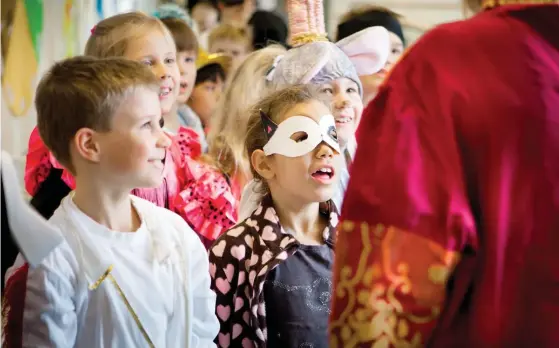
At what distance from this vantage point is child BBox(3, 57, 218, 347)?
1486 mm

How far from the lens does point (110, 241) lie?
1.56m

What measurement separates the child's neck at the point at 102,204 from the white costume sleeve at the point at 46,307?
0.14 meters

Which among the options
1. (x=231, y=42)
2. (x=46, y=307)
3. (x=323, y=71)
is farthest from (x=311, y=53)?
(x=231, y=42)

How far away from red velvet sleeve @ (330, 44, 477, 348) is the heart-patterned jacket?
0.77 meters

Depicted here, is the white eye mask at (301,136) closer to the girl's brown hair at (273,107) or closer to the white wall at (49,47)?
the girl's brown hair at (273,107)

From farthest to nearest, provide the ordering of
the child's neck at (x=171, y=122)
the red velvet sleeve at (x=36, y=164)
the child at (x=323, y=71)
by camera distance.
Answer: the child's neck at (x=171, y=122)
the child at (x=323, y=71)
the red velvet sleeve at (x=36, y=164)

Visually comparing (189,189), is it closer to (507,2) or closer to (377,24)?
(377,24)

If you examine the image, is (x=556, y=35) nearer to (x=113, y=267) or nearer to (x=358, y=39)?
(x=113, y=267)

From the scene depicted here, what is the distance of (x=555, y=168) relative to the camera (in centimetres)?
98

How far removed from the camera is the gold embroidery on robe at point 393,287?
99 cm

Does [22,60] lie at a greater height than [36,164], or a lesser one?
greater

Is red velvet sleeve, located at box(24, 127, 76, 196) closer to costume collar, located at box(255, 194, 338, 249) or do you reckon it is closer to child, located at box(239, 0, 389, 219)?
costume collar, located at box(255, 194, 338, 249)

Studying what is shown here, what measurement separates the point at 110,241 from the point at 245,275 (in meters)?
0.38

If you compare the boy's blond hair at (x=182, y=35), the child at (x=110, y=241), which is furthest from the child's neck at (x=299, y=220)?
the boy's blond hair at (x=182, y=35)
